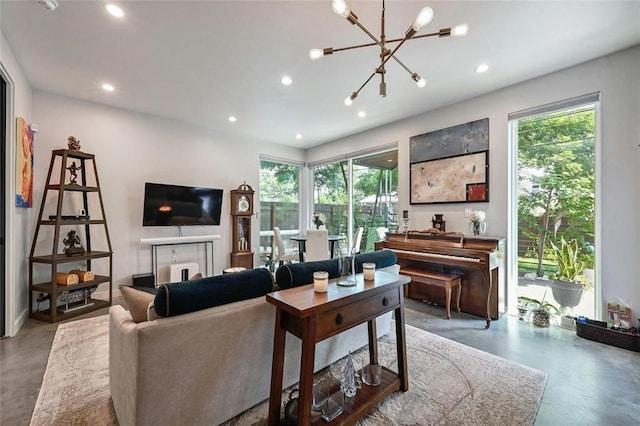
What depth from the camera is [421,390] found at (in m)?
1.89

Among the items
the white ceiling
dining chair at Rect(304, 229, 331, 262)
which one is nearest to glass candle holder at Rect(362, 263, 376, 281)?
the white ceiling

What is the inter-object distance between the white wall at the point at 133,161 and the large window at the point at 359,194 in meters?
2.06

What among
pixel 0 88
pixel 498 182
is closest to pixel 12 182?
pixel 0 88

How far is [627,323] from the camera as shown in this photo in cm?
254

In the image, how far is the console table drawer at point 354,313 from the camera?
143 cm

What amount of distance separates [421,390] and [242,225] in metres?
4.30

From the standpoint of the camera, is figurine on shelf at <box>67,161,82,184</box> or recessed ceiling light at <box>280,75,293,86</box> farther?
figurine on shelf at <box>67,161,82,184</box>

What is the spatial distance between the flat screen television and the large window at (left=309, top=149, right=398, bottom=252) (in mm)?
2381

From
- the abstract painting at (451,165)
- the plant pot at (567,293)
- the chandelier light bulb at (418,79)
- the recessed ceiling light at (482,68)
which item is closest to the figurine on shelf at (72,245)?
the chandelier light bulb at (418,79)

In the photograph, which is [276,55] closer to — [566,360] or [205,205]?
[205,205]

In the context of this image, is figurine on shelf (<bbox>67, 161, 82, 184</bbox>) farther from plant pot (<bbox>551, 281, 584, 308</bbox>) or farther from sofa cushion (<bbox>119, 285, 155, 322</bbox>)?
plant pot (<bbox>551, 281, 584, 308</bbox>)

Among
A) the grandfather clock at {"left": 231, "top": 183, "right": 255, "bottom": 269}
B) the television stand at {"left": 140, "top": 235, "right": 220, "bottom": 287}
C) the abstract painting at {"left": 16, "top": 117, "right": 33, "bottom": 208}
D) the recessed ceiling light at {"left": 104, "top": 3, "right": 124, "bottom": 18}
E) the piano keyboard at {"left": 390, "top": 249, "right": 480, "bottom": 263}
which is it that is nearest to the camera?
the recessed ceiling light at {"left": 104, "top": 3, "right": 124, "bottom": 18}

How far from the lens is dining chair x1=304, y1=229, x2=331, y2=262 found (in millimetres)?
4430

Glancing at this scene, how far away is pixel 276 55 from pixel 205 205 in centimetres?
307
